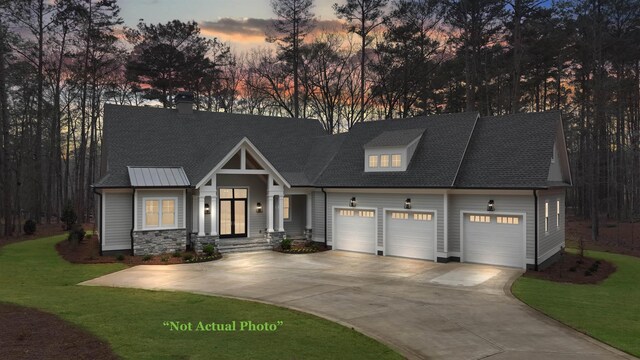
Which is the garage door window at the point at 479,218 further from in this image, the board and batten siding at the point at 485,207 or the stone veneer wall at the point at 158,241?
the stone veneer wall at the point at 158,241

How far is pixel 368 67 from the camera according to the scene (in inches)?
1398

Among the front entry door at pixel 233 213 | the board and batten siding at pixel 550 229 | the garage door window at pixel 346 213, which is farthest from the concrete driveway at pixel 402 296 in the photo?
the front entry door at pixel 233 213

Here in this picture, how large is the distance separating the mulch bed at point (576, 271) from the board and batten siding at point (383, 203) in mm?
3966

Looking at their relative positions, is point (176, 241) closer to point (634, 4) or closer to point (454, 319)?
point (454, 319)

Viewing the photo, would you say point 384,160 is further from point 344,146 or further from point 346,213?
point 344,146

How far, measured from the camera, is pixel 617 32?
31625 millimetres

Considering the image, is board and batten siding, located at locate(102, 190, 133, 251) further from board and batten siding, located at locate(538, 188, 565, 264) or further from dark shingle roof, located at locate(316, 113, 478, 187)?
board and batten siding, located at locate(538, 188, 565, 264)

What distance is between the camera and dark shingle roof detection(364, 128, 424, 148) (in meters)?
20.2

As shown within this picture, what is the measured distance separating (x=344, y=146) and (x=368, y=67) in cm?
1414

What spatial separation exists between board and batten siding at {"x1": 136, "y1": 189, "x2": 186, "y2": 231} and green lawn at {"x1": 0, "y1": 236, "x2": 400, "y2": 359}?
453 centimetres

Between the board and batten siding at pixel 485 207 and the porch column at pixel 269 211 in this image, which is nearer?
the board and batten siding at pixel 485 207

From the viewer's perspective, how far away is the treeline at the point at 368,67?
29906mm

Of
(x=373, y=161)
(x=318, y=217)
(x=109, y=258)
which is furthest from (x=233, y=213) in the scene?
(x=373, y=161)

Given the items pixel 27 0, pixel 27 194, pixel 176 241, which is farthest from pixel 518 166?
pixel 27 194
